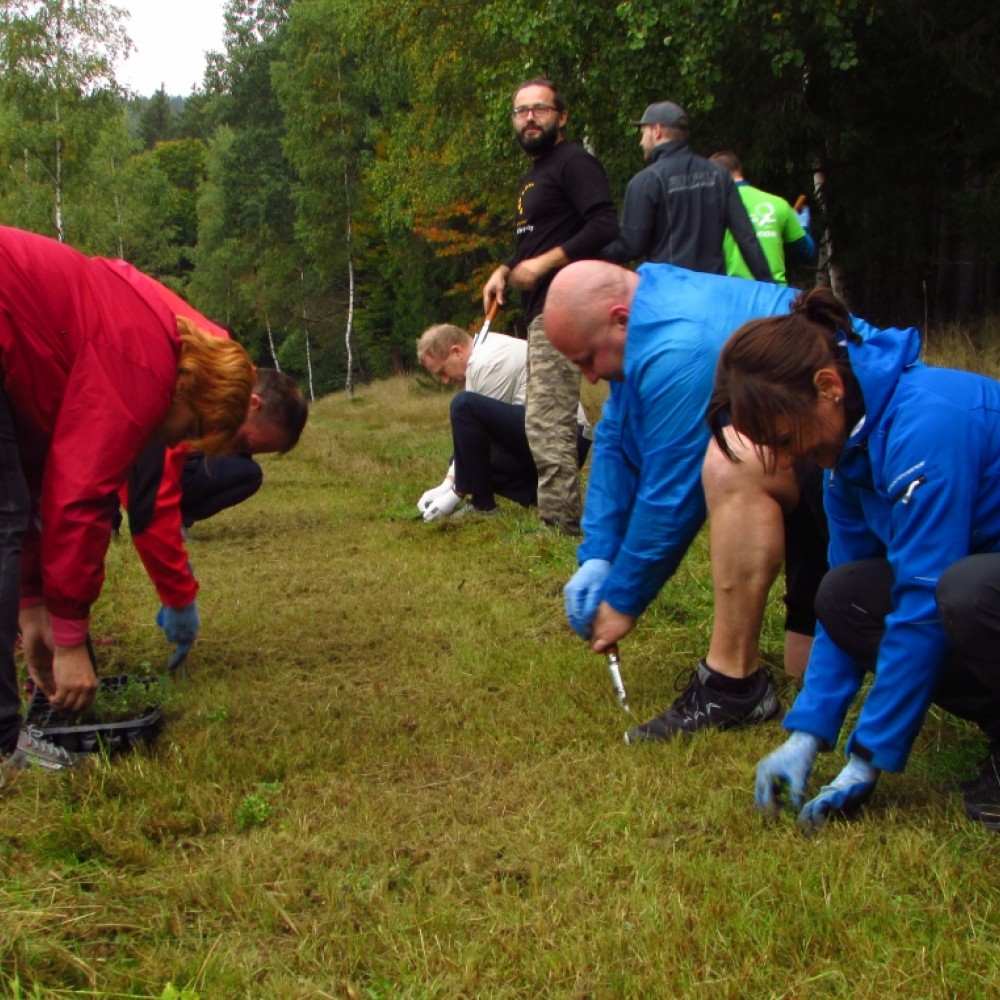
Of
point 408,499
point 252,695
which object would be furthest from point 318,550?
point 252,695

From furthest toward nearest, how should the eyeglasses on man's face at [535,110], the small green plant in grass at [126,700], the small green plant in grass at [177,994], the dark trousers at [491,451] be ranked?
the dark trousers at [491,451] < the eyeglasses on man's face at [535,110] < the small green plant in grass at [126,700] < the small green plant in grass at [177,994]

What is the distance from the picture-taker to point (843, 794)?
7.75 feet

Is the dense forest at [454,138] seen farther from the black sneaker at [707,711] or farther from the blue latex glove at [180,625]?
the black sneaker at [707,711]

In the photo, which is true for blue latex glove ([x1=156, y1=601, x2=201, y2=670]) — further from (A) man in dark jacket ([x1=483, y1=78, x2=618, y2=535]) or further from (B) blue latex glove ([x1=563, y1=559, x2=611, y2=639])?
(A) man in dark jacket ([x1=483, y1=78, x2=618, y2=535])

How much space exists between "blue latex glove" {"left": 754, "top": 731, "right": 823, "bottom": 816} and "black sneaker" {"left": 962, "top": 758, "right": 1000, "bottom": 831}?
34cm

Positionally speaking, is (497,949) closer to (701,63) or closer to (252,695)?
(252,695)

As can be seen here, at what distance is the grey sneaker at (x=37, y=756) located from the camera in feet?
9.39

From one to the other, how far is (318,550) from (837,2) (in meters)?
8.43

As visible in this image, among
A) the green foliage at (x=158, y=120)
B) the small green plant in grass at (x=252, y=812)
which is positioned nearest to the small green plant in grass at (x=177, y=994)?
the small green plant in grass at (x=252, y=812)

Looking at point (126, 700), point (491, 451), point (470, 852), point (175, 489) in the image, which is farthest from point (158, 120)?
point (470, 852)

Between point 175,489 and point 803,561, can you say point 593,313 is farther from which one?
point 175,489

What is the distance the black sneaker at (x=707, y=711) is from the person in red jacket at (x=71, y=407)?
60.7 inches

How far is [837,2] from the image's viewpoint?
11195 millimetres

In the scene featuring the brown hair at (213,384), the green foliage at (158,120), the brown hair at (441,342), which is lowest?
the brown hair at (441,342)
